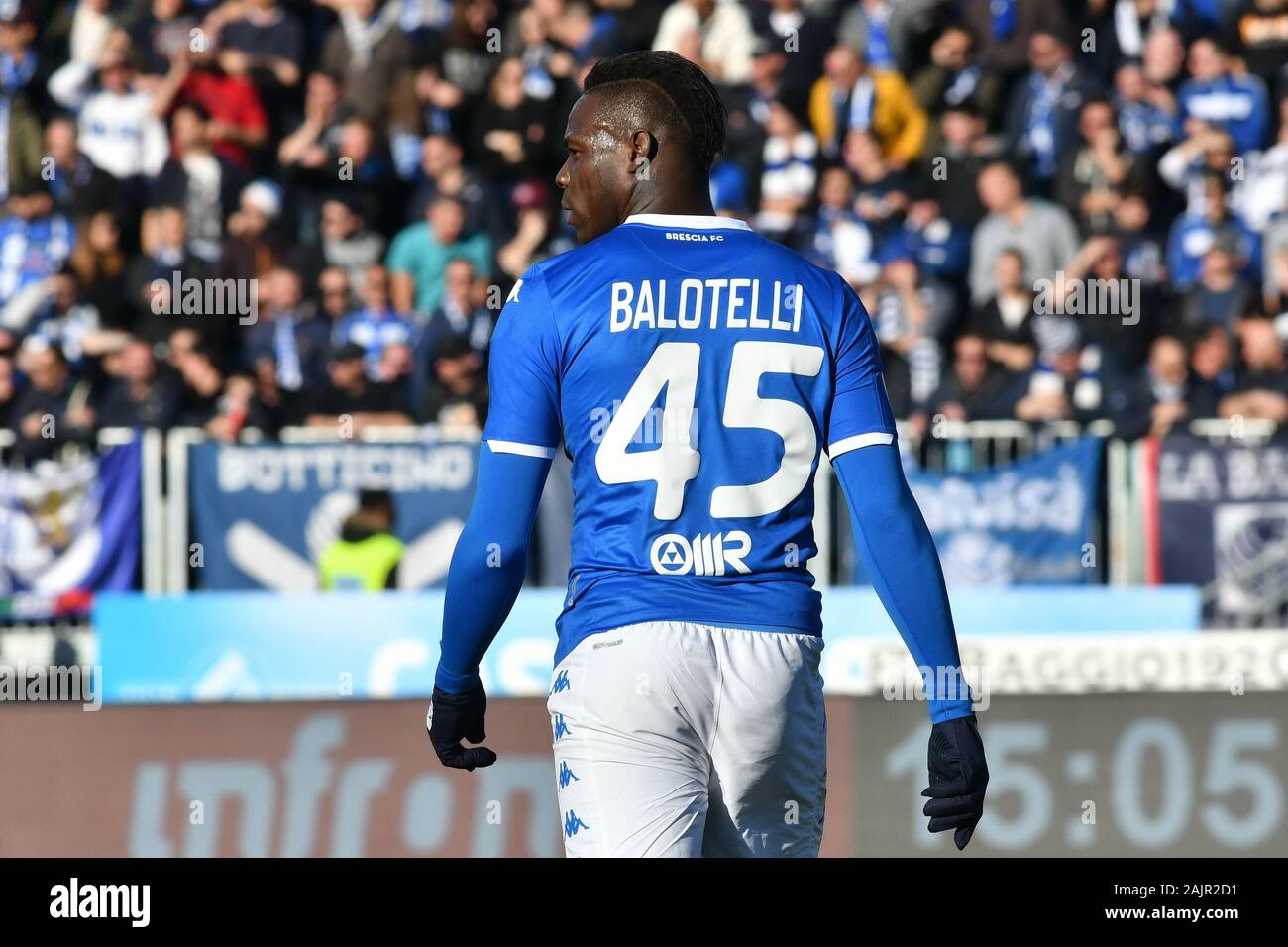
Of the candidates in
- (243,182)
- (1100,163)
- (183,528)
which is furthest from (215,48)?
(1100,163)

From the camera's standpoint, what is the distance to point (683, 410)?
3.93 m

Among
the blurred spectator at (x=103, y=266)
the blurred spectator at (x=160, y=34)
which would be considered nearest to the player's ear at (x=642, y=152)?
the blurred spectator at (x=103, y=266)

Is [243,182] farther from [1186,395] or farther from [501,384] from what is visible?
[501,384]

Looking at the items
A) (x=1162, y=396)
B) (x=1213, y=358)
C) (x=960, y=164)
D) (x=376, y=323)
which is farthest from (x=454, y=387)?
(x=1213, y=358)

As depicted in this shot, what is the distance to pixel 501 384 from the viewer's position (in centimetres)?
406

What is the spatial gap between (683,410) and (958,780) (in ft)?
3.15

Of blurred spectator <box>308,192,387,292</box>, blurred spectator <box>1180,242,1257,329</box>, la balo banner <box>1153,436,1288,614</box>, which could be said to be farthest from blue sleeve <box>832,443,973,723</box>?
blurred spectator <box>308,192,387,292</box>

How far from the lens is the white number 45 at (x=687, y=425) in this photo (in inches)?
155

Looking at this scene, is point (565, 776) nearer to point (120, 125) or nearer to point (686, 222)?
point (686, 222)

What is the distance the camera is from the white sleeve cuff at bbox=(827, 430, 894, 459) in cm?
409

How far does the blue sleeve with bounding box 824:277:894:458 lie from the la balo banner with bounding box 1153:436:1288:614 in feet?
23.4

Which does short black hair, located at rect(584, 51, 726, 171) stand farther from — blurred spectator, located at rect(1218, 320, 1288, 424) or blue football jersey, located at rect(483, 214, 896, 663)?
blurred spectator, located at rect(1218, 320, 1288, 424)
